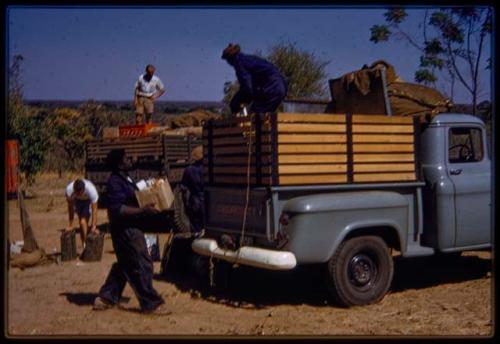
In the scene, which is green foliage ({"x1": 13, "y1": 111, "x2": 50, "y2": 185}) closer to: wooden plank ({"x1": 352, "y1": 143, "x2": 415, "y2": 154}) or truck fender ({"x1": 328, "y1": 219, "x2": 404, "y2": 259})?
wooden plank ({"x1": 352, "y1": 143, "x2": 415, "y2": 154})

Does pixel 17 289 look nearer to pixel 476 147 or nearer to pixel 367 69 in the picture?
pixel 367 69

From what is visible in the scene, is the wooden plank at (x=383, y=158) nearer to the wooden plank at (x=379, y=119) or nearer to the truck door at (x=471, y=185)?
the wooden plank at (x=379, y=119)

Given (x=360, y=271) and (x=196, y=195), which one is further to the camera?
(x=196, y=195)

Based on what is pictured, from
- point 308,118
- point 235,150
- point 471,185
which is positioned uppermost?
point 308,118

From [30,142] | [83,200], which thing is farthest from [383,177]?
[30,142]

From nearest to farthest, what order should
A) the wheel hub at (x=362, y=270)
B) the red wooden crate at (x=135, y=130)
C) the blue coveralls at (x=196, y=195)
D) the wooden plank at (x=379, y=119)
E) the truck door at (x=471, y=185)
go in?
the wheel hub at (x=362, y=270) < the wooden plank at (x=379, y=119) < the truck door at (x=471, y=185) < the blue coveralls at (x=196, y=195) < the red wooden crate at (x=135, y=130)

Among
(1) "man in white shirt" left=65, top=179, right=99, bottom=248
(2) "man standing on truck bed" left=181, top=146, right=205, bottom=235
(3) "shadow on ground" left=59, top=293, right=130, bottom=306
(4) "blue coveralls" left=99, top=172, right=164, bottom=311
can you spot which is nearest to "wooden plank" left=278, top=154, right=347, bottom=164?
(4) "blue coveralls" left=99, top=172, right=164, bottom=311

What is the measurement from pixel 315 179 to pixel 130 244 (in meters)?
1.96

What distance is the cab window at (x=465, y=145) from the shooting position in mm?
8484

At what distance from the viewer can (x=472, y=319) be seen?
714 cm

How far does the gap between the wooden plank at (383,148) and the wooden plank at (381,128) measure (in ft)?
0.45

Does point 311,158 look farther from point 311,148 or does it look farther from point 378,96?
point 378,96

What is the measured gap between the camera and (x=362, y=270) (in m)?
7.55

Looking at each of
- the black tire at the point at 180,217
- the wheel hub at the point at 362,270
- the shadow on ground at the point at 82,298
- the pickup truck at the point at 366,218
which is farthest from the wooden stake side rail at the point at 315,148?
the black tire at the point at 180,217
